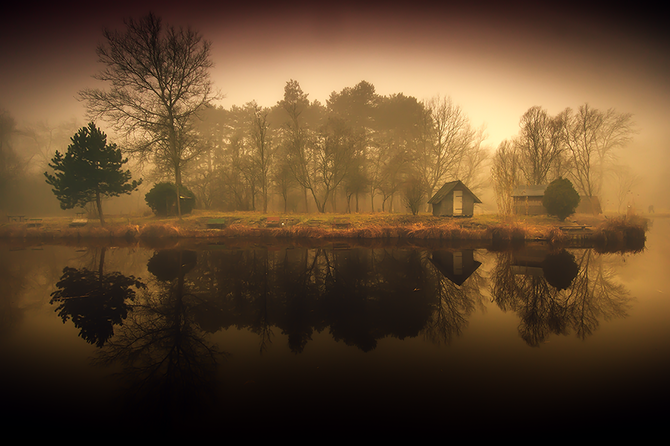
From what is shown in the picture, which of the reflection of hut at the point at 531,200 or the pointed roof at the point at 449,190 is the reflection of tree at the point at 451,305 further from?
the reflection of hut at the point at 531,200

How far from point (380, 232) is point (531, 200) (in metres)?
21.4

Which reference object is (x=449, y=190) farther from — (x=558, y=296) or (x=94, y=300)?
(x=94, y=300)

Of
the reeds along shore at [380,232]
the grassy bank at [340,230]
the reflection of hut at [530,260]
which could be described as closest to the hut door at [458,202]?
the grassy bank at [340,230]

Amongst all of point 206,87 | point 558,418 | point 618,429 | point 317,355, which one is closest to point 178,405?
point 317,355

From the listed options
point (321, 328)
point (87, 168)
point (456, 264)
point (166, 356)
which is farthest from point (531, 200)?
point (87, 168)

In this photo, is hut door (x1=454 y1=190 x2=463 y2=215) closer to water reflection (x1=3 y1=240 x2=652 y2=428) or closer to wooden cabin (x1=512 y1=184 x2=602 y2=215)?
wooden cabin (x1=512 y1=184 x2=602 y2=215)

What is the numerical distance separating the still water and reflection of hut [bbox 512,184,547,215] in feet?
67.7

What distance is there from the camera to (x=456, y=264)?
12305 mm

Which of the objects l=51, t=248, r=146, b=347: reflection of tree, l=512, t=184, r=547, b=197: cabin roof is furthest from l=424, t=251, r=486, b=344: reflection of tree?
l=512, t=184, r=547, b=197: cabin roof

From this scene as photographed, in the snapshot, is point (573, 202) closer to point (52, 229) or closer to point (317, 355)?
point (317, 355)

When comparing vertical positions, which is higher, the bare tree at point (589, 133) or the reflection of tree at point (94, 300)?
the bare tree at point (589, 133)

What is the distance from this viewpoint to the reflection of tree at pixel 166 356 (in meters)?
4.04

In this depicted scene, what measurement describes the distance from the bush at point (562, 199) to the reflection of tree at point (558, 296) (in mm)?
14380

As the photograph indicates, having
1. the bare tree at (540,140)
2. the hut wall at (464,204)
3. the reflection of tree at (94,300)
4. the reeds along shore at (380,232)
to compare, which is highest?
the bare tree at (540,140)
